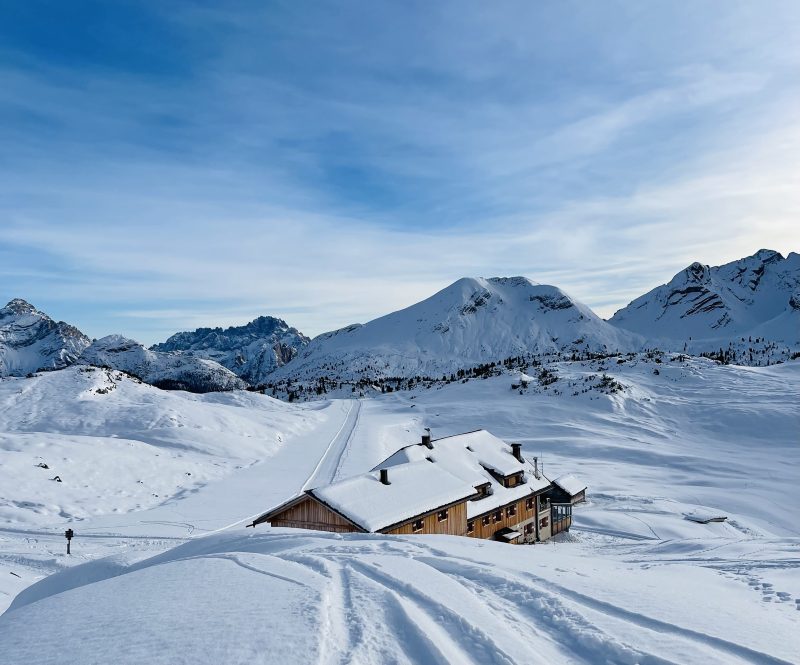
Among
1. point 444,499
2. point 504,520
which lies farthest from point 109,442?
point 504,520

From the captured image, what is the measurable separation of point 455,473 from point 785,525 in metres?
25.4

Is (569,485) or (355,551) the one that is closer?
(355,551)

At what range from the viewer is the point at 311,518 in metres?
23.1

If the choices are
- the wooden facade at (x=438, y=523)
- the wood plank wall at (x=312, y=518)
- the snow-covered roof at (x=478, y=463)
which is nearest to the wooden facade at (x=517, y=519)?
the snow-covered roof at (x=478, y=463)

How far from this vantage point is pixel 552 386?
3696 inches

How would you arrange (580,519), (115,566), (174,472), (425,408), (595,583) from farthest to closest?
(425,408)
(174,472)
(580,519)
(115,566)
(595,583)

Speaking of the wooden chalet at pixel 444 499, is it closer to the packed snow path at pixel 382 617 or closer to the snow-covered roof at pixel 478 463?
the snow-covered roof at pixel 478 463

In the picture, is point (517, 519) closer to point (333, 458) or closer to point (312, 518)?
point (312, 518)

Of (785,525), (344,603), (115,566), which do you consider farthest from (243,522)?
(785,525)

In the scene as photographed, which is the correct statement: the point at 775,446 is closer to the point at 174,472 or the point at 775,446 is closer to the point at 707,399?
the point at 707,399

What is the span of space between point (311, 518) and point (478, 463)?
12.1 metres

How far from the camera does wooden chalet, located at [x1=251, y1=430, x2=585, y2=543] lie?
2223cm

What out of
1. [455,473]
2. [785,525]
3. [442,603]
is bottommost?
[785,525]

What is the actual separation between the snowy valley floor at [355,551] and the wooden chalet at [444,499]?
286cm
